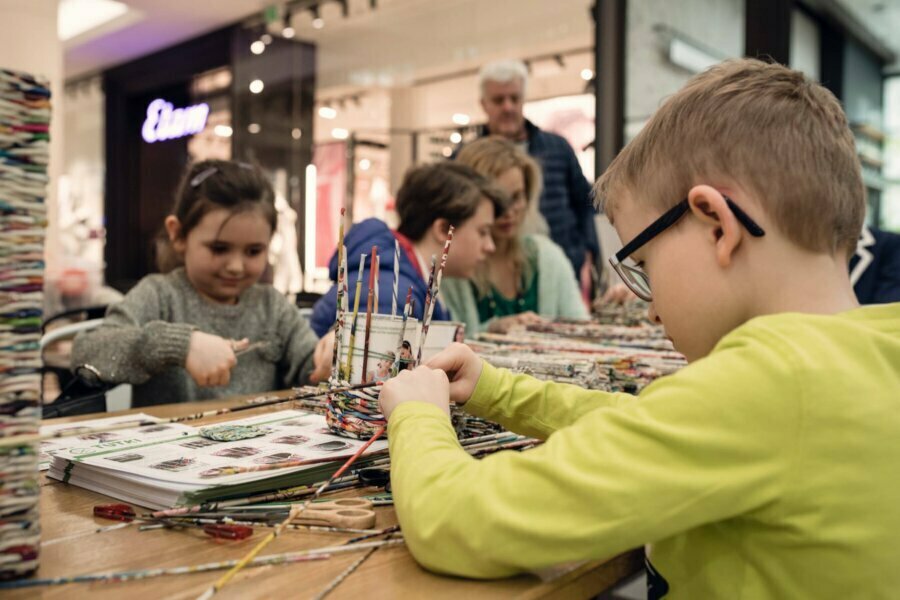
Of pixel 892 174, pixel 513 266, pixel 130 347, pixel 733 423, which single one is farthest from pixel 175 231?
pixel 892 174

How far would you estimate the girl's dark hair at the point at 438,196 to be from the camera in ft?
7.10

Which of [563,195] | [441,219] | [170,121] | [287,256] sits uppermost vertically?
[170,121]

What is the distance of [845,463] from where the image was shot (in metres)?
0.64

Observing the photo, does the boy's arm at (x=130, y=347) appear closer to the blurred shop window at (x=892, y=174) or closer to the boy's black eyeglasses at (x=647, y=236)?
the boy's black eyeglasses at (x=647, y=236)

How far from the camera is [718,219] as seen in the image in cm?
75

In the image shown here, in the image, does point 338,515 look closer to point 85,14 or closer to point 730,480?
point 730,480

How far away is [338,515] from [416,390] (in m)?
0.16

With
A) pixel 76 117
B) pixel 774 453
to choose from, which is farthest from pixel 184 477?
pixel 76 117

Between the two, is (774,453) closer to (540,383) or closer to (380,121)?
(540,383)

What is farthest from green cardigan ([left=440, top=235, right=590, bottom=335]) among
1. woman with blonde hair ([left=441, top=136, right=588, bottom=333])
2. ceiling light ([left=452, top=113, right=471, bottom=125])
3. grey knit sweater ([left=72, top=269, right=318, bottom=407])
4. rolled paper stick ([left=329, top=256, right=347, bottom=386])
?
ceiling light ([left=452, top=113, right=471, bottom=125])

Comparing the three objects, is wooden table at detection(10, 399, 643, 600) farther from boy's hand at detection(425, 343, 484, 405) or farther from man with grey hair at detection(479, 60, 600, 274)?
man with grey hair at detection(479, 60, 600, 274)

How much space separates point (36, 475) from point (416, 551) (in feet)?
1.03

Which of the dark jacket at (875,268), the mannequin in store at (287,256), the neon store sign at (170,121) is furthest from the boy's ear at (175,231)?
the neon store sign at (170,121)

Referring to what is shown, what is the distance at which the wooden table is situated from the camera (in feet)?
1.95
